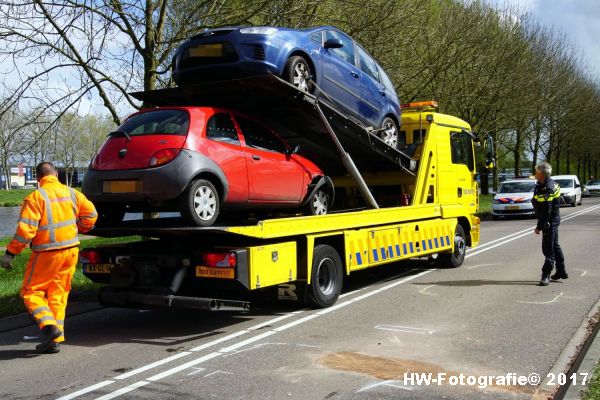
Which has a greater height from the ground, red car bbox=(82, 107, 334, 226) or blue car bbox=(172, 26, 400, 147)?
blue car bbox=(172, 26, 400, 147)

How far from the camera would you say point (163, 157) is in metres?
6.13

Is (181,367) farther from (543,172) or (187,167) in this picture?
(543,172)

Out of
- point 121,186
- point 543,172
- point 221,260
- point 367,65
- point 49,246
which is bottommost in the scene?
point 221,260

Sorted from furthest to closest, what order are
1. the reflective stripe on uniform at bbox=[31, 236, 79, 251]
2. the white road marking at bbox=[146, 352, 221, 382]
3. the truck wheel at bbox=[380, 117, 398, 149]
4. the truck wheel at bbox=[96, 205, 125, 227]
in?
the truck wheel at bbox=[380, 117, 398, 149], the truck wheel at bbox=[96, 205, 125, 227], the reflective stripe on uniform at bbox=[31, 236, 79, 251], the white road marking at bbox=[146, 352, 221, 382]

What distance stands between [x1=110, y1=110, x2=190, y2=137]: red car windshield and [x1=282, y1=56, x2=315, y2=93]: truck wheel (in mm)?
1460

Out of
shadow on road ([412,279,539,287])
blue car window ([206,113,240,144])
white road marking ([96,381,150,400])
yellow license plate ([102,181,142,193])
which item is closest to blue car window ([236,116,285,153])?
blue car window ([206,113,240,144])

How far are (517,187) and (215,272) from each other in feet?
72.8

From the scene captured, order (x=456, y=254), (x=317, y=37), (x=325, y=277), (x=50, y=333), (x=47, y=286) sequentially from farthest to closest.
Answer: (x=456, y=254), (x=317, y=37), (x=325, y=277), (x=47, y=286), (x=50, y=333)

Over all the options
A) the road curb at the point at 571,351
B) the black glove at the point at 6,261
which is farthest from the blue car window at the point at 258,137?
the road curb at the point at 571,351

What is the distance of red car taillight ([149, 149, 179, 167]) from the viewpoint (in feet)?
20.0

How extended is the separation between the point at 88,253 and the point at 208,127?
194 cm

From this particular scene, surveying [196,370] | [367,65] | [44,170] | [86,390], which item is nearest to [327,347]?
[196,370]

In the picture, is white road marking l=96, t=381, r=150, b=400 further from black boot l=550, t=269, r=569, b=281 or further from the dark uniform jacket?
black boot l=550, t=269, r=569, b=281

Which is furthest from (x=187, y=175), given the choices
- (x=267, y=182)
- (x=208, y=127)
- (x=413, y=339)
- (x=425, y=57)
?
(x=425, y=57)
